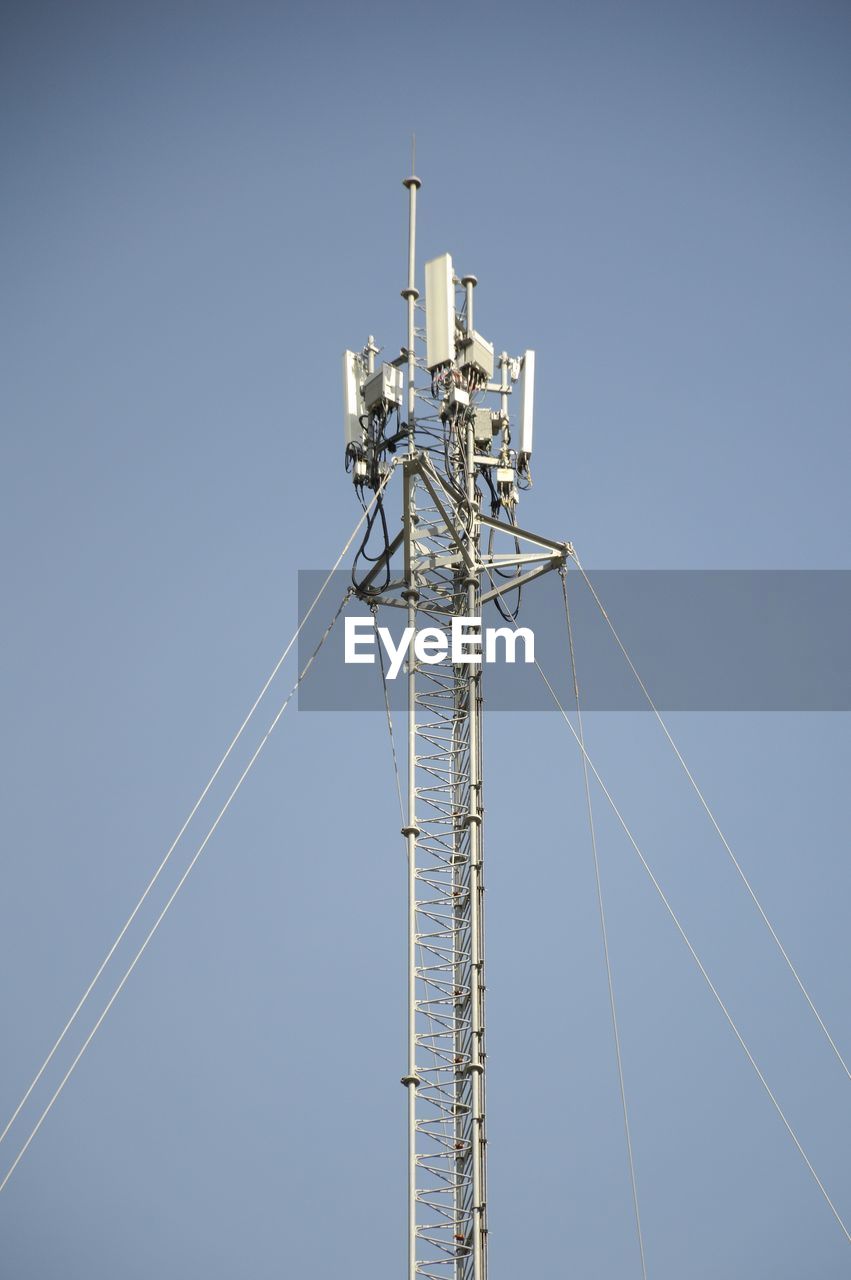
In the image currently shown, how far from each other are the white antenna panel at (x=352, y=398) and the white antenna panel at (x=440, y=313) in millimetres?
2211

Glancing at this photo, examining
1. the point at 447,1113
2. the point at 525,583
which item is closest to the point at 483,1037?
the point at 447,1113

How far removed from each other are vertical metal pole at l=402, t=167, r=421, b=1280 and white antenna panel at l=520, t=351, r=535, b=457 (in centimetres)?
298

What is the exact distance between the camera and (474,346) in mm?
46406

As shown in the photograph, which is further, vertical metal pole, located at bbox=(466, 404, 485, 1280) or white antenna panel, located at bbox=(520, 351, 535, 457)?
white antenna panel, located at bbox=(520, 351, 535, 457)

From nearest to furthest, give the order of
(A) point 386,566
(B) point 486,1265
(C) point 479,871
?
(B) point 486,1265
(C) point 479,871
(A) point 386,566

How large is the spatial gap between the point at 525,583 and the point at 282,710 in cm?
605

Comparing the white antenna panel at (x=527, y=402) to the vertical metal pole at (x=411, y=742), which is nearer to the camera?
the vertical metal pole at (x=411, y=742)

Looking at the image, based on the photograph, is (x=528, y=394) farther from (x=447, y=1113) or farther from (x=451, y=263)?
(x=447, y=1113)

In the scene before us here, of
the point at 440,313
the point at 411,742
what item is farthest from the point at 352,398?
the point at 411,742

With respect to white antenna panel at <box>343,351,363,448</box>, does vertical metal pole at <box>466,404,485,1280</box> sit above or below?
below

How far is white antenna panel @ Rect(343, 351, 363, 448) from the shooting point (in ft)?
154

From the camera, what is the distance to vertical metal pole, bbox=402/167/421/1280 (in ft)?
126

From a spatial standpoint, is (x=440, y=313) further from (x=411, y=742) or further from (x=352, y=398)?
(x=411, y=742)

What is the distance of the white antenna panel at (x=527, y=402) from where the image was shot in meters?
47.6
